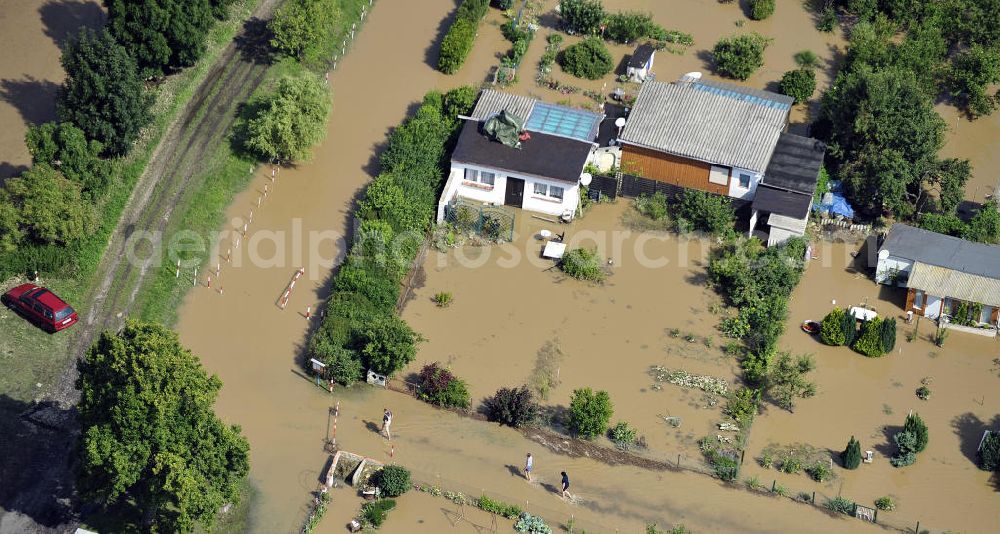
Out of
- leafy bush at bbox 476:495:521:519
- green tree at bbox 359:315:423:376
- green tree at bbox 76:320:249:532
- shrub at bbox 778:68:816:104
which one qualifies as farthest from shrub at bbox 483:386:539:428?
shrub at bbox 778:68:816:104

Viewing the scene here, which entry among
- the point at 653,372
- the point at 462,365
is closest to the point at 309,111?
the point at 462,365

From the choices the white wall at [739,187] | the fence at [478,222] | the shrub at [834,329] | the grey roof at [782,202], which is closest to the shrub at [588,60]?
the white wall at [739,187]

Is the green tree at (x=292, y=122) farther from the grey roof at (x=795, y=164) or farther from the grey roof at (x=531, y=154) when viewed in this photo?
the grey roof at (x=795, y=164)

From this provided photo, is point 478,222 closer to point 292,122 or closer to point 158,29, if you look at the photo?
point 292,122

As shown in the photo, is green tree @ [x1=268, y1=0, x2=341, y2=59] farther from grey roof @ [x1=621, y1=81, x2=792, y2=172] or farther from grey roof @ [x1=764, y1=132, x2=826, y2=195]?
grey roof @ [x1=764, y1=132, x2=826, y2=195]

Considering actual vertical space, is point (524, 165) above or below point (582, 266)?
above

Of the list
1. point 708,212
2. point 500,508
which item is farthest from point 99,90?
point 708,212
